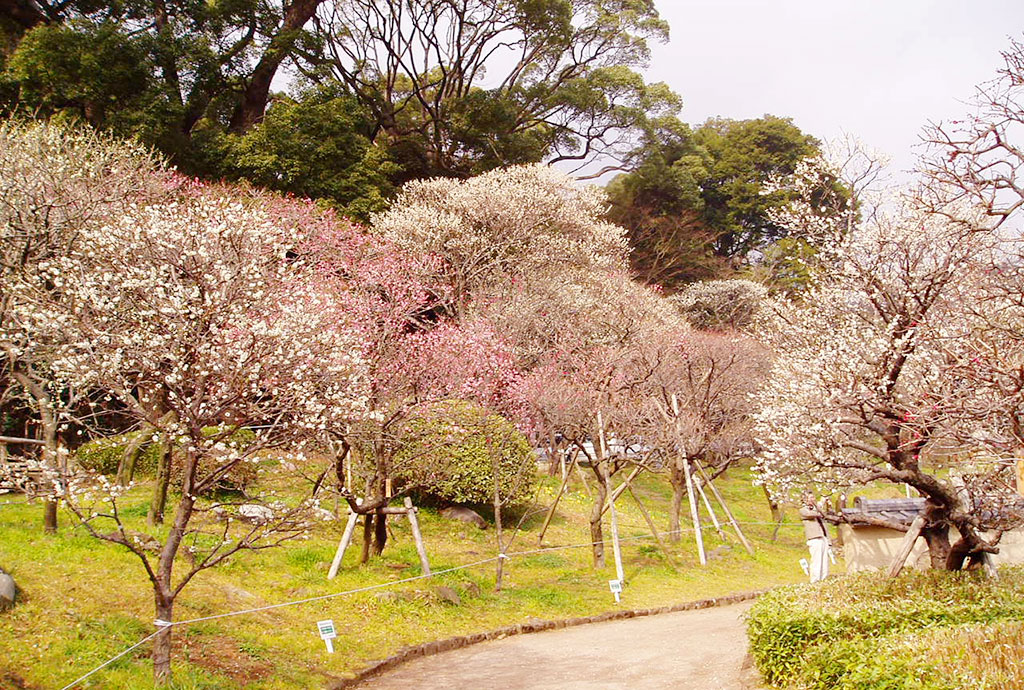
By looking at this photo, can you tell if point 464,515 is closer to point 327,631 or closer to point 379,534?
point 379,534

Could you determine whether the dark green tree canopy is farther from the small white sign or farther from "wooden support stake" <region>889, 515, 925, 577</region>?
the small white sign

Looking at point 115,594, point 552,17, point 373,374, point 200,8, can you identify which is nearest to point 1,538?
point 115,594

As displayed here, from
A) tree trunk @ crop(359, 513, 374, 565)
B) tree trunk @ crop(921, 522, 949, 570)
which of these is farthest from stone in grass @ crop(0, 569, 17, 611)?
tree trunk @ crop(921, 522, 949, 570)

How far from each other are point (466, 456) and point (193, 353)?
8.40 metres

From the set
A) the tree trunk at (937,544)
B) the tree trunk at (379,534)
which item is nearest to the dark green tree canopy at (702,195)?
the tree trunk at (379,534)

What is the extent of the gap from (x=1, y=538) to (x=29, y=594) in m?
2.21

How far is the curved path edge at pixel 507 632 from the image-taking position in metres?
9.52

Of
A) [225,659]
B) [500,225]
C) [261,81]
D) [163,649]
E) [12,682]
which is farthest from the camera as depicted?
[261,81]

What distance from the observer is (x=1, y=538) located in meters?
10.2

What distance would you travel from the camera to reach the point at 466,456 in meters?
16.9

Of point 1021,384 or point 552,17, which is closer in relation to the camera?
point 1021,384

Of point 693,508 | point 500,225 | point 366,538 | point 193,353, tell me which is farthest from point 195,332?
point 500,225

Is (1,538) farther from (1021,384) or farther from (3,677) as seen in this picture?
(1021,384)

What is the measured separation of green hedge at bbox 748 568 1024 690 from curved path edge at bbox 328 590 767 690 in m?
4.12
